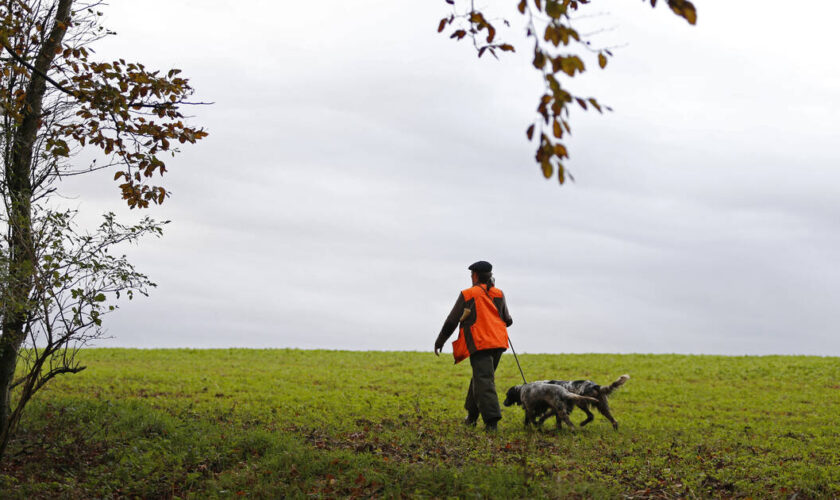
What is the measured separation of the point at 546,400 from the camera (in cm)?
1180

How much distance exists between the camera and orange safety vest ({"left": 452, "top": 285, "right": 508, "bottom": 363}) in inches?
447

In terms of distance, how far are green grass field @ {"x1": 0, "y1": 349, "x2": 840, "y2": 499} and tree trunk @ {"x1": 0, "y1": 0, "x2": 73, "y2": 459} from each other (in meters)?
0.93

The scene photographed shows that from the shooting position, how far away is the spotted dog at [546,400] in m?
11.7

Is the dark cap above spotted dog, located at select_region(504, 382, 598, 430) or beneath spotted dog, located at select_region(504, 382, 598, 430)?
above

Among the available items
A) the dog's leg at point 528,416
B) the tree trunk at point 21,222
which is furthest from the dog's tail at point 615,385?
the tree trunk at point 21,222

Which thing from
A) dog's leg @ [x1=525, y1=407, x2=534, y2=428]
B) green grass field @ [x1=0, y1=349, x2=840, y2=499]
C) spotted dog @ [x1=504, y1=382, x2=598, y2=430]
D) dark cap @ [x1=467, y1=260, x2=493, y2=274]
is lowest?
green grass field @ [x1=0, y1=349, x2=840, y2=499]

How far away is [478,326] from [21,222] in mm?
6741

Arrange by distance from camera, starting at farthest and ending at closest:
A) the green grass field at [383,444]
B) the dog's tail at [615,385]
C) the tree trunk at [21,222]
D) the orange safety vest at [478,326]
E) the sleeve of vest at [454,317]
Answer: the dog's tail at [615,385]
the sleeve of vest at [454,317]
the orange safety vest at [478,326]
the tree trunk at [21,222]
the green grass field at [383,444]

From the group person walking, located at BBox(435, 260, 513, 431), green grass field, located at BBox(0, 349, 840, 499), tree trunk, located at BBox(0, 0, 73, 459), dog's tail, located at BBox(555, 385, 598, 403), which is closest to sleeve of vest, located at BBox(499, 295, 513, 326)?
person walking, located at BBox(435, 260, 513, 431)

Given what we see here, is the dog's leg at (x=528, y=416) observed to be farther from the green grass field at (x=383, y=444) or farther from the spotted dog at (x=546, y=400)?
the green grass field at (x=383, y=444)

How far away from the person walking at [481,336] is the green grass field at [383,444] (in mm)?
626

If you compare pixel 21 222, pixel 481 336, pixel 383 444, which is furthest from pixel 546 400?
pixel 21 222

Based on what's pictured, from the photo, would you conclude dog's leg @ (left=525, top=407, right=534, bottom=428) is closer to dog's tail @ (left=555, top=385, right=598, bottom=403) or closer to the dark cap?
dog's tail @ (left=555, top=385, right=598, bottom=403)

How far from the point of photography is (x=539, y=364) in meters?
26.1
